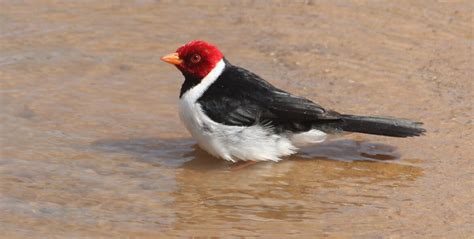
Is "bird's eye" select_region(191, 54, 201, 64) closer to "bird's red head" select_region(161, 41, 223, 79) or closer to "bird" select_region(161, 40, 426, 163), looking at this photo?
"bird's red head" select_region(161, 41, 223, 79)

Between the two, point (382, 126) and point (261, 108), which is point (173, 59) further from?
point (382, 126)

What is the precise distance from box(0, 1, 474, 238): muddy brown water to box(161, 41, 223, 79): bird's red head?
0.57m

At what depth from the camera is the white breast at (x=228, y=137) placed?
6.89 m

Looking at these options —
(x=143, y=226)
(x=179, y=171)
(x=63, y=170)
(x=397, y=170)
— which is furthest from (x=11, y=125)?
(x=397, y=170)

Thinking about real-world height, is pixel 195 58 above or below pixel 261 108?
above

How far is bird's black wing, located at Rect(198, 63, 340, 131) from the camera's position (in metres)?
6.88

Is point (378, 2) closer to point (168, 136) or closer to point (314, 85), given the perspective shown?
point (314, 85)

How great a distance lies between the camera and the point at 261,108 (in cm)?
691

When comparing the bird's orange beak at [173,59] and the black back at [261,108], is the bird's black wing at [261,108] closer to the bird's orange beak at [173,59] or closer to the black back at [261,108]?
the black back at [261,108]

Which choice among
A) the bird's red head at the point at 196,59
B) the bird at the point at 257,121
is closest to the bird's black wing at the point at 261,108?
the bird at the point at 257,121

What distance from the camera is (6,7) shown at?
955 cm

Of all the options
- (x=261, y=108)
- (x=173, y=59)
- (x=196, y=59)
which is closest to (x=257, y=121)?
(x=261, y=108)

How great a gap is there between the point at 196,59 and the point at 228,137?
2.13 feet

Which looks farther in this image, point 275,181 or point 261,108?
point 261,108
